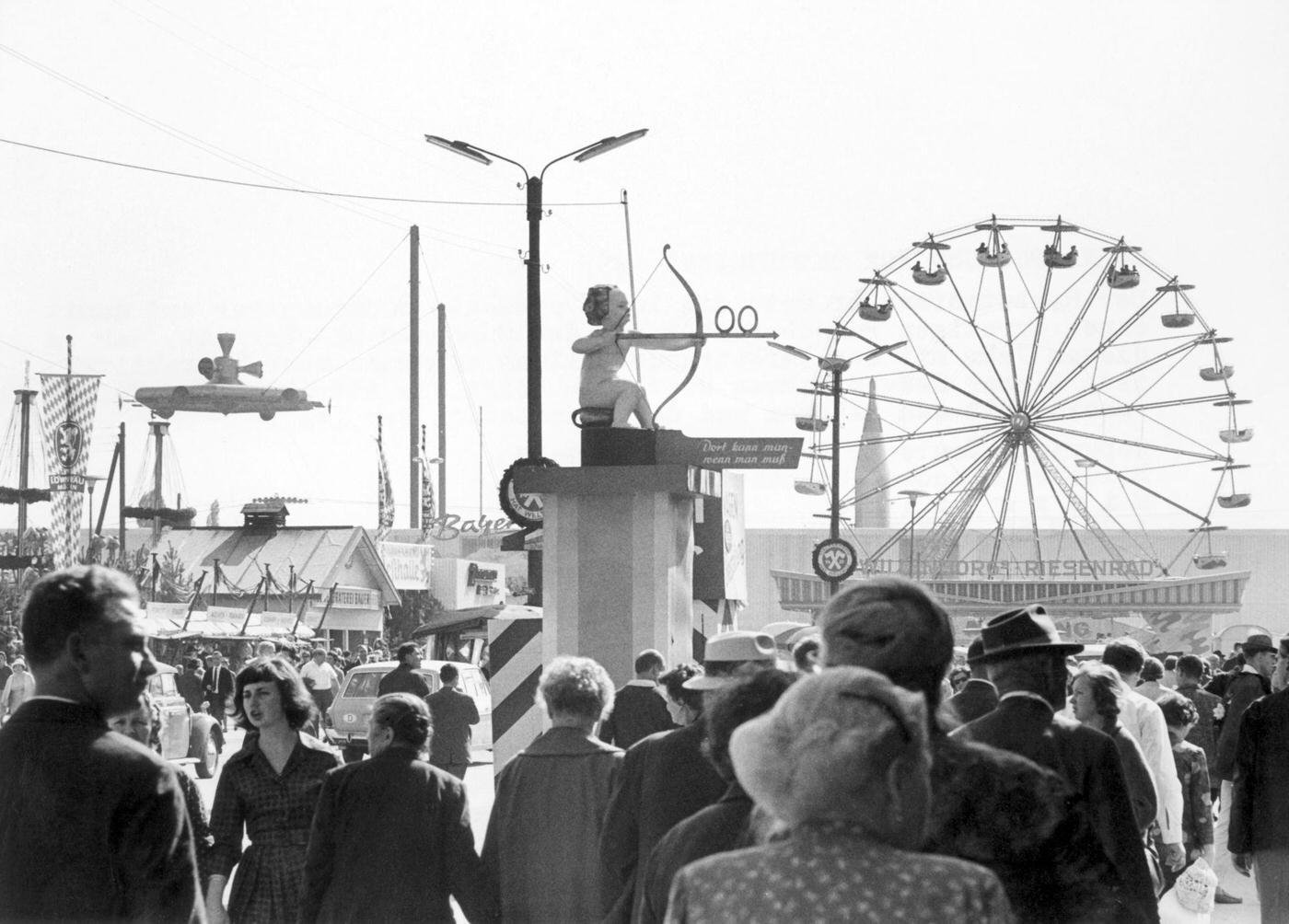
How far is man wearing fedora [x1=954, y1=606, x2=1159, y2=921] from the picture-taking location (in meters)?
4.27

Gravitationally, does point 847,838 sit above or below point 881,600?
below

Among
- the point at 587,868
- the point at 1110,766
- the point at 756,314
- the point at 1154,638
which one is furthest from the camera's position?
the point at 1154,638

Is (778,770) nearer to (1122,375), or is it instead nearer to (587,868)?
(587,868)

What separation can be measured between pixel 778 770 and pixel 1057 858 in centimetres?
104

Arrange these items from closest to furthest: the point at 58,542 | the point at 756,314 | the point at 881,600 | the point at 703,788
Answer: the point at 881,600
the point at 703,788
the point at 756,314
the point at 58,542

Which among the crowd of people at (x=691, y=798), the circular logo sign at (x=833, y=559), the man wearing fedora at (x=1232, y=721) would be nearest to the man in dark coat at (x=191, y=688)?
the circular logo sign at (x=833, y=559)

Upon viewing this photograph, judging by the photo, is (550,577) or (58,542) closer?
(550,577)

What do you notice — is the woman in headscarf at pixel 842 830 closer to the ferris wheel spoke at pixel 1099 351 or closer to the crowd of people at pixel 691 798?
the crowd of people at pixel 691 798

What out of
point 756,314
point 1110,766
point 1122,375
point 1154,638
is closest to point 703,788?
point 1110,766

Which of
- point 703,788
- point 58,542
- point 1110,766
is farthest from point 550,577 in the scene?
point 58,542

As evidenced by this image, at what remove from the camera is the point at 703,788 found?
5539mm

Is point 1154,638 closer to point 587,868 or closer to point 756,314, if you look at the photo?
point 756,314

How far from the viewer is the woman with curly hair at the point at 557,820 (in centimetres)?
630

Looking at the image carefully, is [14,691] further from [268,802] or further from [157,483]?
[157,483]
